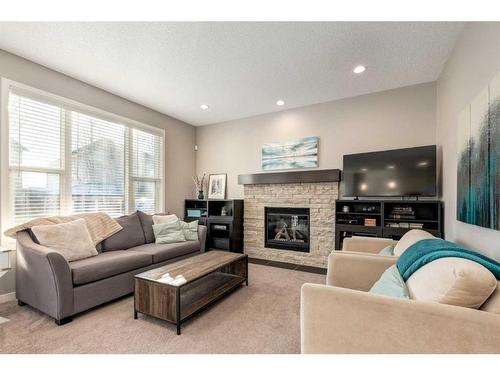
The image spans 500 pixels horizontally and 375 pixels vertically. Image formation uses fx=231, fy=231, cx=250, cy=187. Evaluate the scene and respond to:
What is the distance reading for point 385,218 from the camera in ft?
10.4

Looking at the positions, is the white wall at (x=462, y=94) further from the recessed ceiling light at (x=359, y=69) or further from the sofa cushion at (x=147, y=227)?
the sofa cushion at (x=147, y=227)

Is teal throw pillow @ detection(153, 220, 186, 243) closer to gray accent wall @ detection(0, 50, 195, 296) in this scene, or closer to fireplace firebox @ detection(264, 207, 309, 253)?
gray accent wall @ detection(0, 50, 195, 296)

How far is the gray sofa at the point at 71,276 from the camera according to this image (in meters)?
2.01

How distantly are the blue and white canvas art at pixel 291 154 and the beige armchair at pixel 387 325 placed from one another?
3.06m

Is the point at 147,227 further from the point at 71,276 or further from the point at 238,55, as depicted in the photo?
the point at 238,55

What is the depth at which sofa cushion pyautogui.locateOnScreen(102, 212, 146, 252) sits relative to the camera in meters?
3.02

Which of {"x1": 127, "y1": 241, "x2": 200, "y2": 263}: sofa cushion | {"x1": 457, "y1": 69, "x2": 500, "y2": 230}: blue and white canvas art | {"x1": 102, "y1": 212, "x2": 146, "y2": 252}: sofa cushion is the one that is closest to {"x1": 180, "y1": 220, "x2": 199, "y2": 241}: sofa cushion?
{"x1": 127, "y1": 241, "x2": 200, "y2": 263}: sofa cushion

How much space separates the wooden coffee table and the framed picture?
6.75 ft

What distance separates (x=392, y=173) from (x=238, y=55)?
2.49 metres

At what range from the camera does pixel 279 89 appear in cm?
339

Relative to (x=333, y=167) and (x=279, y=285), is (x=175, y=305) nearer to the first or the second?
(x=279, y=285)

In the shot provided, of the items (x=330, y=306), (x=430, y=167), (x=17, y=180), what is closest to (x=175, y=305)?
(x=330, y=306)

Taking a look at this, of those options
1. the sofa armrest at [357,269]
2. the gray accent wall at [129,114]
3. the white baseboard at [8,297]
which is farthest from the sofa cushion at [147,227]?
the sofa armrest at [357,269]
